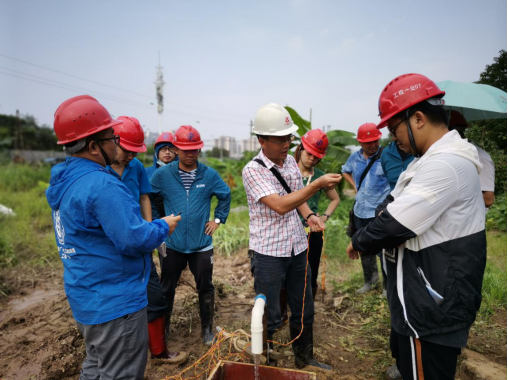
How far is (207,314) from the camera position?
3.58 meters

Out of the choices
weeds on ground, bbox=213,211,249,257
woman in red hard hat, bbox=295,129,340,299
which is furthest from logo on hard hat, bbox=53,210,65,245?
weeds on ground, bbox=213,211,249,257

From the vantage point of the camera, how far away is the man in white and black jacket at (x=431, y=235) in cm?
163

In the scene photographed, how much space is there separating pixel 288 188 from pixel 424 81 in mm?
1232

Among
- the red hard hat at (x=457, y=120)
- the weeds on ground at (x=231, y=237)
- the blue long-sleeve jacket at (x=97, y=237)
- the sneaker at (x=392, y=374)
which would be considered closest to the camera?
the blue long-sleeve jacket at (x=97, y=237)

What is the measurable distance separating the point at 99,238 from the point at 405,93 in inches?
74.1

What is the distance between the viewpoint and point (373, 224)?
179cm

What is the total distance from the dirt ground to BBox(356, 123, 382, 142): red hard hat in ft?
6.90

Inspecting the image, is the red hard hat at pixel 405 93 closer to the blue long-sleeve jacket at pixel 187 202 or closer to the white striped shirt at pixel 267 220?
the white striped shirt at pixel 267 220

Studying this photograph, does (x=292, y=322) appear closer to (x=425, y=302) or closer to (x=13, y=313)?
(x=425, y=302)

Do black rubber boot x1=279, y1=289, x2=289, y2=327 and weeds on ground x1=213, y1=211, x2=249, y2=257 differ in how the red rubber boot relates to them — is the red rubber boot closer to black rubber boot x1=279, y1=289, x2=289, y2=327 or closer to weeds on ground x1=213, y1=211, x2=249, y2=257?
black rubber boot x1=279, y1=289, x2=289, y2=327

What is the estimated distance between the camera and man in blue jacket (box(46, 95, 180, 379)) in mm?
1778

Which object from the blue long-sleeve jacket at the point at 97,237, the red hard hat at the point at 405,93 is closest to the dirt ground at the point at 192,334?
the blue long-sleeve jacket at the point at 97,237

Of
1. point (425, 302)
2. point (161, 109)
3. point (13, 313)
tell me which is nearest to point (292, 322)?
point (425, 302)

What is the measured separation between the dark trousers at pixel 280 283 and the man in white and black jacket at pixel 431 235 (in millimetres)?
919
